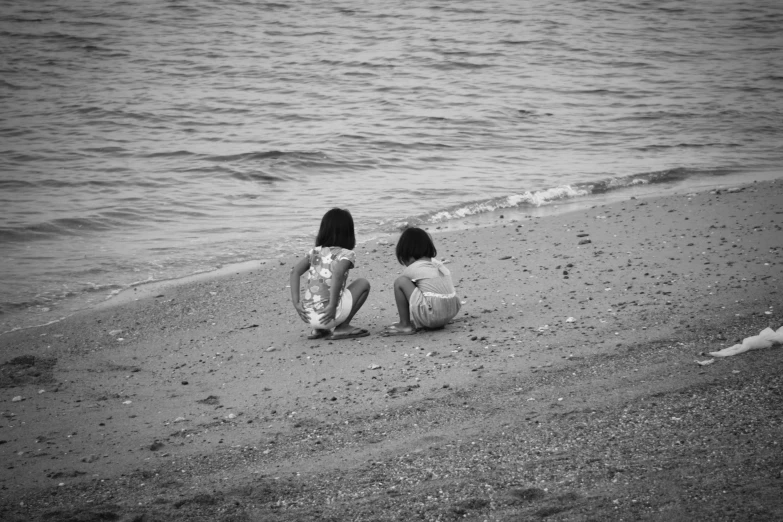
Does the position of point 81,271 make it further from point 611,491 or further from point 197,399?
point 611,491

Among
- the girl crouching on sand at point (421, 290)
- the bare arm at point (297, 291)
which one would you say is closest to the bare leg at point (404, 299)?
the girl crouching on sand at point (421, 290)

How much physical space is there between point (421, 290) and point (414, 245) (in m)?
0.38

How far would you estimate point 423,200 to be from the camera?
1100 cm

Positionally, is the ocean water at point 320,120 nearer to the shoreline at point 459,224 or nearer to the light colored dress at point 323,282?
the shoreline at point 459,224

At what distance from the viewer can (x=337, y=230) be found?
584 cm

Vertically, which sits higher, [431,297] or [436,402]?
[431,297]

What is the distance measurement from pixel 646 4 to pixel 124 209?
27480 millimetres

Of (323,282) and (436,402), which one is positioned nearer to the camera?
(436,402)

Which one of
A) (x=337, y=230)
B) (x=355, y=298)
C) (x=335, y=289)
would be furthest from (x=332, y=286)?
(x=337, y=230)

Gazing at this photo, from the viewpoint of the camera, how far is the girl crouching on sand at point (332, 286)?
5.83m

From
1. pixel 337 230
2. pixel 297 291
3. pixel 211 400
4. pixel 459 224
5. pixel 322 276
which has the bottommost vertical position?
pixel 459 224

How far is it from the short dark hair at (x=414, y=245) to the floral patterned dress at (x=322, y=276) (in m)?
0.41

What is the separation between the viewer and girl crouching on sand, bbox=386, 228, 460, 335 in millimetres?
5633

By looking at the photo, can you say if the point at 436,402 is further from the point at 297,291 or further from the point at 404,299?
the point at 297,291
